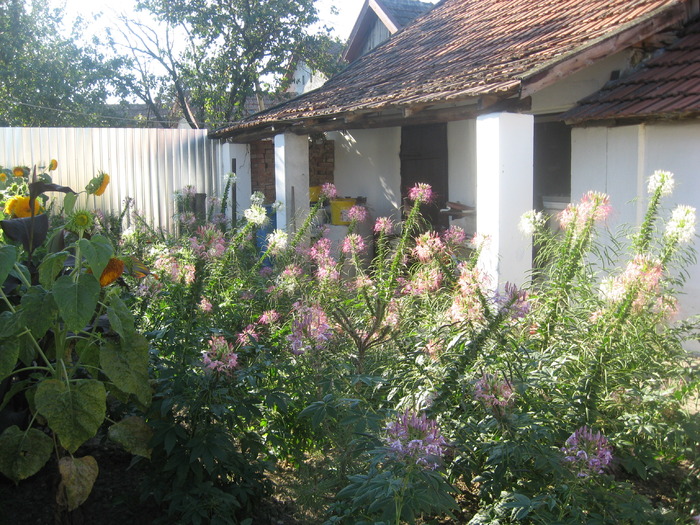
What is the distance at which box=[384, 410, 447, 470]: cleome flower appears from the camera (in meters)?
1.81

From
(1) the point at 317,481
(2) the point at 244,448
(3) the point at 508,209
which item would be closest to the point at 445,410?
(1) the point at 317,481

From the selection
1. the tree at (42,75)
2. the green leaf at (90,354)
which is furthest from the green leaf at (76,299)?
the tree at (42,75)

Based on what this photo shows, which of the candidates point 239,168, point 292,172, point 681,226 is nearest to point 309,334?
point 681,226

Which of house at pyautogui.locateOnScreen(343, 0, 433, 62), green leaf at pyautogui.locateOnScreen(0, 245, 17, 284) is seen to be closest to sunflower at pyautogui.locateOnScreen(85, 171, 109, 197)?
green leaf at pyautogui.locateOnScreen(0, 245, 17, 284)

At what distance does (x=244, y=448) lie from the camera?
2.81m

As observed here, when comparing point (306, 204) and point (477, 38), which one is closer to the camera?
point (477, 38)

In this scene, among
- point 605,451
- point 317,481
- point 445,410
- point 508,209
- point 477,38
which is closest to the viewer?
point 605,451

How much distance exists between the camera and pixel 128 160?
1012cm

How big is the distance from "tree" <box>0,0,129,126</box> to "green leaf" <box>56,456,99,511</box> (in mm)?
19986

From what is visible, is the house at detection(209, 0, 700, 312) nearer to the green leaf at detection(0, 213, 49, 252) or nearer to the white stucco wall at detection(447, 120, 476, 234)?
→ the white stucco wall at detection(447, 120, 476, 234)

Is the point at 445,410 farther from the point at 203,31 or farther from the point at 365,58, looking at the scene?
the point at 203,31

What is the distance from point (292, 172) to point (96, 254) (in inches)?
268

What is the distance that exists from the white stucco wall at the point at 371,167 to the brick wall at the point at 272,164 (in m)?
0.13

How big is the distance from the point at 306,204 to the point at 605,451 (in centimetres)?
731
